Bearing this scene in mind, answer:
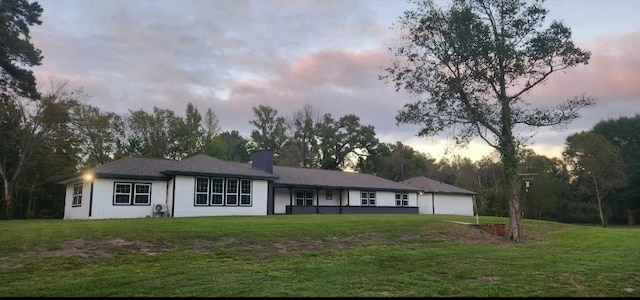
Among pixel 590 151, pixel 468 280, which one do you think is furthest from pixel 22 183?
pixel 590 151

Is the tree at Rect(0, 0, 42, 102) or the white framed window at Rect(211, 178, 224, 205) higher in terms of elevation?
the tree at Rect(0, 0, 42, 102)

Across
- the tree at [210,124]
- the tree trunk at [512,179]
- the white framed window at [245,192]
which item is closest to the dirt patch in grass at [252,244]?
the tree trunk at [512,179]

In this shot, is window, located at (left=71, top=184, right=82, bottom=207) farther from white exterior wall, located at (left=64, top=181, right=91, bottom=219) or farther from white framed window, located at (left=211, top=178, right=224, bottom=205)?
white framed window, located at (left=211, top=178, right=224, bottom=205)

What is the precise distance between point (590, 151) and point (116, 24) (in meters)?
47.0

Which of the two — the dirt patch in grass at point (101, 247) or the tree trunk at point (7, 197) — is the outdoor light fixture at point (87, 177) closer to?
the tree trunk at point (7, 197)

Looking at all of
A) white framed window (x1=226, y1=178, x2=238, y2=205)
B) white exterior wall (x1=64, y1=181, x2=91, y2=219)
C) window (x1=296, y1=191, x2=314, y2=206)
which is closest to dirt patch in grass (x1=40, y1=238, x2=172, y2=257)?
white exterior wall (x1=64, y1=181, x2=91, y2=219)

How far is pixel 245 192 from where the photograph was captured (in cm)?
2748

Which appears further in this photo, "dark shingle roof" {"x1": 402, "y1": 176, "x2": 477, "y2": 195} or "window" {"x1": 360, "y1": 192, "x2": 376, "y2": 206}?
"dark shingle roof" {"x1": 402, "y1": 176, "x2": 477, "y2": 195}

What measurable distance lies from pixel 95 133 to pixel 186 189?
83.9 feet

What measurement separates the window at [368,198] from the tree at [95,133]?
87.3ft

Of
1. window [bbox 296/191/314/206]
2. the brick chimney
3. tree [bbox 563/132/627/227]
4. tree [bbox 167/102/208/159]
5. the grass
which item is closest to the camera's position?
the grass

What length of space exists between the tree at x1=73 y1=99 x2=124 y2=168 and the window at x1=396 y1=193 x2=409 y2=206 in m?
29.1

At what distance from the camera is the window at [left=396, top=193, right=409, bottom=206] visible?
125 feet

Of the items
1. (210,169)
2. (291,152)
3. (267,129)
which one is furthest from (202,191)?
(267,129)
